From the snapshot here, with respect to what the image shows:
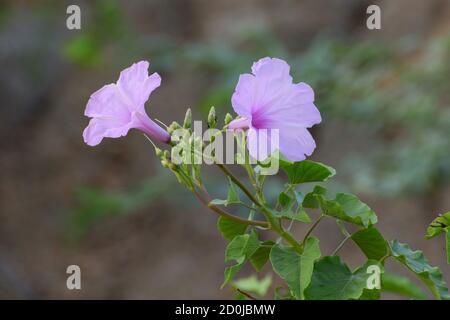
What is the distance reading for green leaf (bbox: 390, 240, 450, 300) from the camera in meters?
0.76

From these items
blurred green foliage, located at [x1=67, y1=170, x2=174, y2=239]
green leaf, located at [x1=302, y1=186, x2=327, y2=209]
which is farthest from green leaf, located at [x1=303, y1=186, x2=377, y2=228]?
blurred green foliage, located at [x1=67, y1=170, x2=174, y2=239]

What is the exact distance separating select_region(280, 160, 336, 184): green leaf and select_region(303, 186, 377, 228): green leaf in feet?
0.06

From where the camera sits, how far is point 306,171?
0.78 meters

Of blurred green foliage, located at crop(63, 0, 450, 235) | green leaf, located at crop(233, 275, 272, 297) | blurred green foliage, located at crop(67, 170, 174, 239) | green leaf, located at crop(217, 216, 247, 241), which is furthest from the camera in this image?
blurred green foliage, located at crop(67, 170, 174, 239)

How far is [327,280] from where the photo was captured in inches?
30.0

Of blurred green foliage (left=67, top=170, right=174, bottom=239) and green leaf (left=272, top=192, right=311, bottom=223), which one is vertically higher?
blurred green foliage (left=67, top=170, right=174, bottom=239)

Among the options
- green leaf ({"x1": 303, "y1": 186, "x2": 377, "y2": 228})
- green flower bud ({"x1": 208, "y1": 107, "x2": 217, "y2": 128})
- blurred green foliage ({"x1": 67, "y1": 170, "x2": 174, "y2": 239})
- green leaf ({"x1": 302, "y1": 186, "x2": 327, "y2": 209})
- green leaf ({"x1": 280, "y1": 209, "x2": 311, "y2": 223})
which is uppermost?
blurred green foliage ({"x1": 67, "y1": 170, "x2": 174, "y2": 239})

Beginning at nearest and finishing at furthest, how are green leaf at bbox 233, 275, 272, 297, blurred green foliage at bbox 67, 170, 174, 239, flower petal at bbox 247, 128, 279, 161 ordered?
flower petal at bbox 247, 128, 279, 161, green leaf at bbox 233, 275, 272, 297, blurred green foliage at bbox 67, 170, 174, 239

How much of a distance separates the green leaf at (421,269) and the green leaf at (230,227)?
0.54 ft

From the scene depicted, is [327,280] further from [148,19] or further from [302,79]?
[148,19]

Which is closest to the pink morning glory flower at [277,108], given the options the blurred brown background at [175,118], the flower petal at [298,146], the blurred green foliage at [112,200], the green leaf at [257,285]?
the flower petal at [298,146]

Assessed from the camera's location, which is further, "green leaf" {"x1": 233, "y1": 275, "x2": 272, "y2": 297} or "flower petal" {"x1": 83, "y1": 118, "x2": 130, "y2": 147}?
"green leaf" {"x1": 233, "y1": 275, "x2": 272, "y2": 297}

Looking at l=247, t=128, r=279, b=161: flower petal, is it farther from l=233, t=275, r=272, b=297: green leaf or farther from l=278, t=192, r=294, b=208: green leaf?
l=233, t=275, r=272, b=297: green leaf

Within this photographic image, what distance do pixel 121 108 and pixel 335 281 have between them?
294 mm
